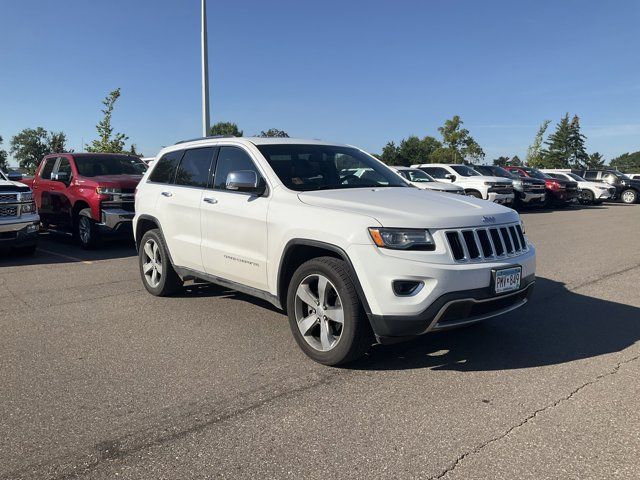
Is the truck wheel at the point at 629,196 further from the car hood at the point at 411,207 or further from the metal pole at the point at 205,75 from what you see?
the car hood at the point at 411,207

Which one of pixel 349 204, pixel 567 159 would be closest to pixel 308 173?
pixel 349 204

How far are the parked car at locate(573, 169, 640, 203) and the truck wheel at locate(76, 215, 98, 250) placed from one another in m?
26.5

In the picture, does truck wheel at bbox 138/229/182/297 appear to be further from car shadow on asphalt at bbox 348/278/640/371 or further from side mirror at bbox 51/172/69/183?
side mirror at bbox 51/172/69/183

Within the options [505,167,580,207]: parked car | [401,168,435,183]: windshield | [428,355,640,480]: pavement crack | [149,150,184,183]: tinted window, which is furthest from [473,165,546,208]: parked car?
[428,355,640,480]: pavement crack

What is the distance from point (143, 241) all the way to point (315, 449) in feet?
14.0

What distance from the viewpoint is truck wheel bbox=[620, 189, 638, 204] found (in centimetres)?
2834

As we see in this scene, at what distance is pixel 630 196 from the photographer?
28484 millimetres

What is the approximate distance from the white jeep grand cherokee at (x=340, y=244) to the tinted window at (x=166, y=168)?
17.1 inches

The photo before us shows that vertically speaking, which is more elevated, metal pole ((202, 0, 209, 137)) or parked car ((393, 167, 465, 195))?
metal pole ((202, 0, 209, 137))

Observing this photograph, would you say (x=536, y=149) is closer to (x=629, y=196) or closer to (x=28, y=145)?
(x=629, y=196)

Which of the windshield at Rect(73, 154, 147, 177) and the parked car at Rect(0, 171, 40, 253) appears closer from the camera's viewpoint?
the parked car at Rect(0, 171, 40, 253)

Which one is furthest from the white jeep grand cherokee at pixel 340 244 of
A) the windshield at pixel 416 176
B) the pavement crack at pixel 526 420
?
the windshield at pixel 416 176

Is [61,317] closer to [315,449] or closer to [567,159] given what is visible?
[315,449]

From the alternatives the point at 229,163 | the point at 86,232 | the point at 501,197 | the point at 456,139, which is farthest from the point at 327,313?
the point at 456,139
